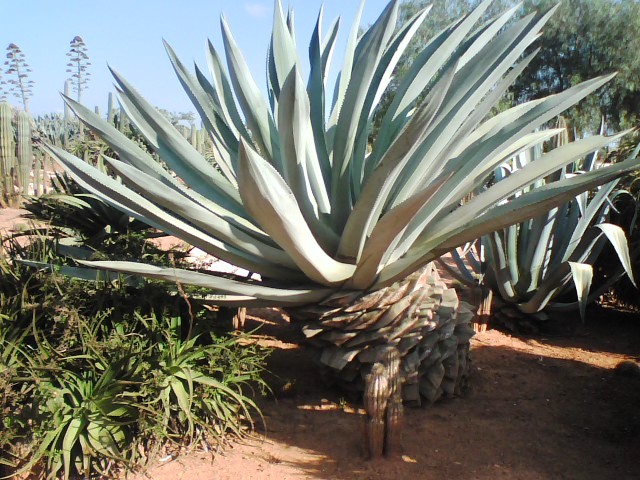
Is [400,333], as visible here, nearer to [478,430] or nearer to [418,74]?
[478,430]

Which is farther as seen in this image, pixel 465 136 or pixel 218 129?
pixel 218 129

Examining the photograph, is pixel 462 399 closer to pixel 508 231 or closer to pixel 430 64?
pixel 508 231

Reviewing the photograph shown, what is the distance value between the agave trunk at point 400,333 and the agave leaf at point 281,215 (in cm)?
18

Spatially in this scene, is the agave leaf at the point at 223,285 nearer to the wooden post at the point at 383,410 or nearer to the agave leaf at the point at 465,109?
the wooden post at the point at 383,410

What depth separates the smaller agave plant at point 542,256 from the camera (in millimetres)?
4328

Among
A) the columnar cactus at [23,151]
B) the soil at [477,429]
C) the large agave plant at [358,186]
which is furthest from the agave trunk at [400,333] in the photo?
the columnar cactus at [23,151]

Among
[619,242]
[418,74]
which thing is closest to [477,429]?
[619,242]

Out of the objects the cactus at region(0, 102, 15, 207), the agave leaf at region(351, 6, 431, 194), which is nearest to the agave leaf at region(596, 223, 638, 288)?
the agave leaf at region(351, 6, 431, 194)

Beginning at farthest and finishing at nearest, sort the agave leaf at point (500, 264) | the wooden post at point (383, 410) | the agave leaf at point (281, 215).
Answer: the agave leaf at point (500, 264) < the wooden post at point (383, 410) < the agave leaf at point (281, 215)

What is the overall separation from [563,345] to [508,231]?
36.9 inches

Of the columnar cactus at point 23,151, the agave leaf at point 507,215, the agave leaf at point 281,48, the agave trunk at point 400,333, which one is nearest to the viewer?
the agave leaf at point 507,215

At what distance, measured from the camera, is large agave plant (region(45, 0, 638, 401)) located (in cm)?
252

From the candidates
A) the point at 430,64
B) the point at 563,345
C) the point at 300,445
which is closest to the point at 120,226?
the point at 300,445

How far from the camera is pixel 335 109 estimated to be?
3680 mm
